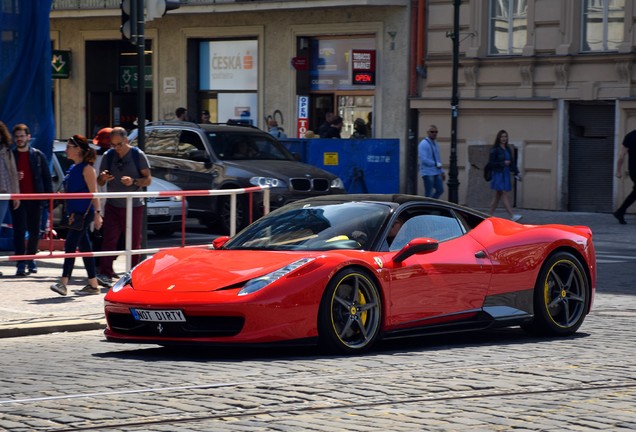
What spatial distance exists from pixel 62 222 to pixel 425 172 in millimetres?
14607

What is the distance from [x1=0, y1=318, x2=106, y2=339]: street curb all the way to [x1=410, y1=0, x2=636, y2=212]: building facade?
62.2 feet

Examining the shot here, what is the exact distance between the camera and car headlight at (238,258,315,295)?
32.7 feet

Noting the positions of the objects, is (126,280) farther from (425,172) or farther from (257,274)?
(425,172)

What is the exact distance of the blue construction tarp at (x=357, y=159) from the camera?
2955cm

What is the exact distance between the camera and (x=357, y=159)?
29.6m

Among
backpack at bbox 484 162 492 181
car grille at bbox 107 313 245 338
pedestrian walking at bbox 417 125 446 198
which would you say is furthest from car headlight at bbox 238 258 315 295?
pedestrian walking at bbox 417 125 446 198

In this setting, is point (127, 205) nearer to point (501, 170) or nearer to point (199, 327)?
point (199, 327)

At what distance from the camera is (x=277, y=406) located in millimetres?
7965

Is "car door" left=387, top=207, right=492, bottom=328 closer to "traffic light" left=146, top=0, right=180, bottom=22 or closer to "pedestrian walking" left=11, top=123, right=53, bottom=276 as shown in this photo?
"traffic light" left=146, top=0, right=180, bottom=22

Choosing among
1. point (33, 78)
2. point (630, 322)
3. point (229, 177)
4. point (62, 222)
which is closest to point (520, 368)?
point (630, 322)

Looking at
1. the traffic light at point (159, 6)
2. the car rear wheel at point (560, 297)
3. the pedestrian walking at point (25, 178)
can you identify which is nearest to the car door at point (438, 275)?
the car rear wheel at point (560, 297)

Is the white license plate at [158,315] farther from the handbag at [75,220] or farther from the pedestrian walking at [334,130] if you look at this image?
the pedestrian walking at [334,130]

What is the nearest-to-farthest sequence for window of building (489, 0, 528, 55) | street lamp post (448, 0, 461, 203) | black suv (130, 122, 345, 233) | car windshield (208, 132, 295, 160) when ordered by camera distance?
black suv (130, 122, 345, 233)
car windshield (208, 132, 295, 160)
street lamp post (448, 0, 461, 203)
window of building (489, 0, 528, 55)

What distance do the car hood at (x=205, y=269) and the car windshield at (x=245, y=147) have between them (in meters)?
13.7
